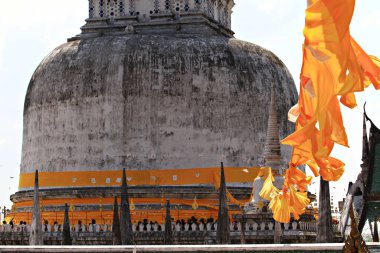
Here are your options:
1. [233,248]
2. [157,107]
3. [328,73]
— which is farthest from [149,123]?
[328,73]

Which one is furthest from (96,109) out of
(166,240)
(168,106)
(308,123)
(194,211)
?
(308,123)

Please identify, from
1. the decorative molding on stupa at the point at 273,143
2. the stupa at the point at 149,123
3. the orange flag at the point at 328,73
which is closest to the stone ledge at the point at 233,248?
the orange flag at the point at 328,73

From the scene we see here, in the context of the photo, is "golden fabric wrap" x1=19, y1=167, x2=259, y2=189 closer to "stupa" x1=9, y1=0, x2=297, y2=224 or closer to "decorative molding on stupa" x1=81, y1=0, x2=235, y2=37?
"stupa" x1=9, y1=0, x2=297, y2=224

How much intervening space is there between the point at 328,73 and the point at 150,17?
4314cm

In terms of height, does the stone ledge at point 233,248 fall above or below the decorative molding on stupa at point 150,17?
below

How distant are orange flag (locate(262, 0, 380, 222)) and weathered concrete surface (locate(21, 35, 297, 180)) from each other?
124 feet

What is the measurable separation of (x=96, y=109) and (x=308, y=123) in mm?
39560

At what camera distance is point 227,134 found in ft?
159

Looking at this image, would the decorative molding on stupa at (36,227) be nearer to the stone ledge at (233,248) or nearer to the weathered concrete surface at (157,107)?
the weathered concrete surface at (157,107)

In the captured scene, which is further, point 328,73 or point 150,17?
point 150,17

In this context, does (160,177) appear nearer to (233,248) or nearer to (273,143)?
(273,143)

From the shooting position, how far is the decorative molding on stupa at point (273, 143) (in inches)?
1706

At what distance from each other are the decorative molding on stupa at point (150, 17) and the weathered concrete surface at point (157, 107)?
167cm

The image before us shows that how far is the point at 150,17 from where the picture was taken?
51969 millimetres
